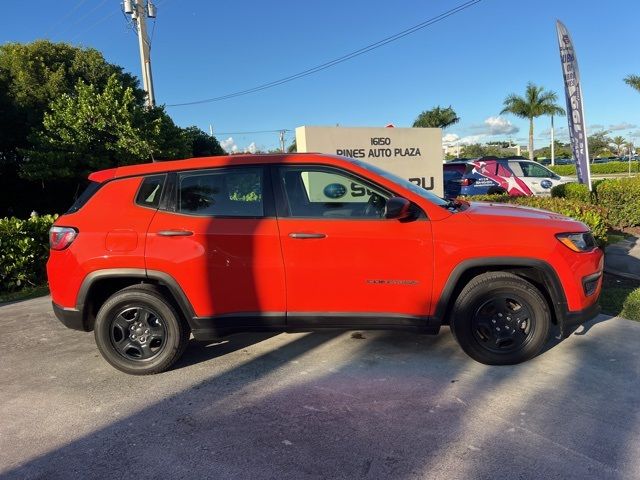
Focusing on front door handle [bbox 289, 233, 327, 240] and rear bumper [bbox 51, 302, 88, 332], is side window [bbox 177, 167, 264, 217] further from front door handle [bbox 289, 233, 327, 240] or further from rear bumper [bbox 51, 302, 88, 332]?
rear bumper [bbox 51, 302, 88, 332]

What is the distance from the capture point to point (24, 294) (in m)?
7.42

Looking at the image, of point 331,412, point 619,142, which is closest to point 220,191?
point 331,412

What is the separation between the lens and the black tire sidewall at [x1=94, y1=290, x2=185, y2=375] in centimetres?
399

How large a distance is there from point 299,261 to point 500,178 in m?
12.8

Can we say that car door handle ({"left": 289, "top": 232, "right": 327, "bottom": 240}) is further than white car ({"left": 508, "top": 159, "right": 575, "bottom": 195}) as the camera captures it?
No

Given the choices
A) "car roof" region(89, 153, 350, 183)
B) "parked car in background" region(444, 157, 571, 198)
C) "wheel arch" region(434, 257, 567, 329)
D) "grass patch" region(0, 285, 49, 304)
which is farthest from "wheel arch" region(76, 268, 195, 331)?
"parked car in background" region(444, 157, 571, 198)

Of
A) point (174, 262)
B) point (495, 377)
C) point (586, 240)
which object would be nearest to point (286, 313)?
point (174, 262)

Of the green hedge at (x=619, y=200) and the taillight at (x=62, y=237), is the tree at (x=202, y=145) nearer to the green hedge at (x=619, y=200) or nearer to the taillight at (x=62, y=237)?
the green hedge at (x=619, y=200)

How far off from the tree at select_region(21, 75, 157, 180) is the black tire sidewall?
1080cm

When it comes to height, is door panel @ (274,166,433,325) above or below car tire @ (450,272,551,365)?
above

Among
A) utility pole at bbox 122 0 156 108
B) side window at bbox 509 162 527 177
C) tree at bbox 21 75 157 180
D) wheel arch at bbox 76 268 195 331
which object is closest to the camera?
wheel arch at bbox 76 268 195 331

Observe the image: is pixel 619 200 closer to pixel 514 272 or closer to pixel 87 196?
pixel 514 272

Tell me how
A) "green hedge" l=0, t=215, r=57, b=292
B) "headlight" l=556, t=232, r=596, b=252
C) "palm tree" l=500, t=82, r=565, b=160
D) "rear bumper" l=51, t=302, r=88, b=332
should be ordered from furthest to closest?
"palm tree" l=500, t=82, r=565, b=160 → "green hedge" l=0, t=215, r=57, b=292 → "rear bumper" l=51, t=302, r=88, b=332 → "headlight" l=556, t=232, r=596, b=252

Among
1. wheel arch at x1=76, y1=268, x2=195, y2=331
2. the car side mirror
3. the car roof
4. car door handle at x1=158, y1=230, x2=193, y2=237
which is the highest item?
the car roof
